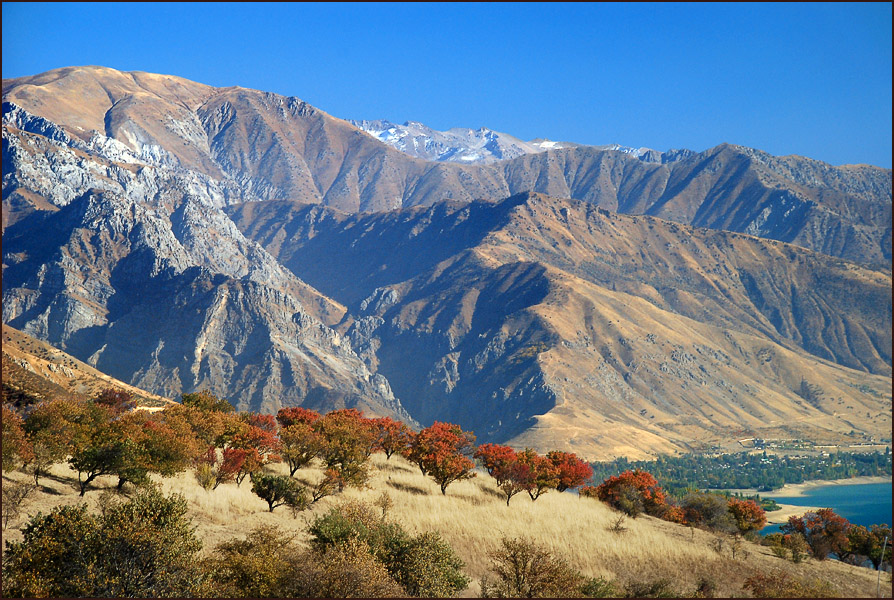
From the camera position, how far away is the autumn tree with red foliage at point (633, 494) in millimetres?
77000

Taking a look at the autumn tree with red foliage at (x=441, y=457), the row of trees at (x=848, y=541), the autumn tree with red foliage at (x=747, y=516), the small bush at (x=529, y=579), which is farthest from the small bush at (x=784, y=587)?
the autumn tree with red foliage at (x=747, y=516)

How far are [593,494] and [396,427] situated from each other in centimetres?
2249

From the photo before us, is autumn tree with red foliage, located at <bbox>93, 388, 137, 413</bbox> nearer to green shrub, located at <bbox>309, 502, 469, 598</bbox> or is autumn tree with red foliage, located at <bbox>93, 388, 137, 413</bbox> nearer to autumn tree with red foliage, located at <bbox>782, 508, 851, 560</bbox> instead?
green shrub, located at <bbox>309, 502, 469, 598</bbox>

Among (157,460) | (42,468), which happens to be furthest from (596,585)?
(42,468)

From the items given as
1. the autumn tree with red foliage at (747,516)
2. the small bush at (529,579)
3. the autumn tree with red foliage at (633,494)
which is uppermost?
the small bush at (529,579)

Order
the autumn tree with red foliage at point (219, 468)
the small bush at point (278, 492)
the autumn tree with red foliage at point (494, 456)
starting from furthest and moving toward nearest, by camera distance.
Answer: the autumn tree with red foliage at point (494, 456)
the autumn tree with red foliage at point (219, 468)
the small bush at point (278, 492)

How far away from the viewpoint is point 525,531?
5441cm

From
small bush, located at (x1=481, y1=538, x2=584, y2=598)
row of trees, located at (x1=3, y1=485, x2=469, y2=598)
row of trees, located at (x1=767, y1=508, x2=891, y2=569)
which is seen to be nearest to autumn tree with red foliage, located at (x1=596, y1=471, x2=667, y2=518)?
row of trees, located at (x1=767, y1=508, x2=891, y2=569)

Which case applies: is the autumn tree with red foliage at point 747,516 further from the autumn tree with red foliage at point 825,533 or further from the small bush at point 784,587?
the small bush at point 784,587

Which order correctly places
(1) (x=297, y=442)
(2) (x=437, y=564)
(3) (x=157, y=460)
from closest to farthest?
(2) (x=437, y=564) → (3) (x=157, y=460) → (1) (x=297, y=442)

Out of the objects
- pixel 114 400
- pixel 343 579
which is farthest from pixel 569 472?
pixel 114 400

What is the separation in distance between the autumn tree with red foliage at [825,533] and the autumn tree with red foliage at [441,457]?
3344cm

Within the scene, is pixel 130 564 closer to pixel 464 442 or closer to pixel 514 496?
pixel 514 496

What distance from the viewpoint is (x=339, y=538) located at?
41812 millimetres
